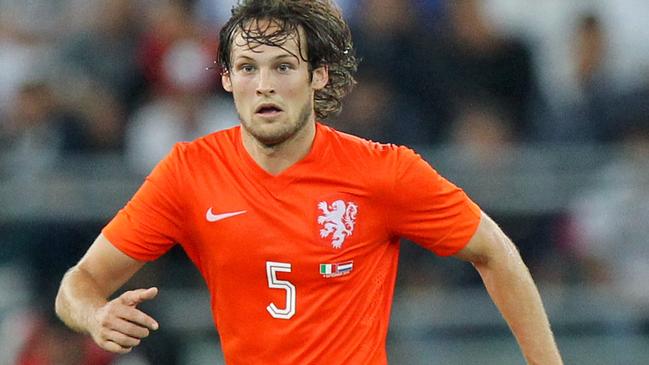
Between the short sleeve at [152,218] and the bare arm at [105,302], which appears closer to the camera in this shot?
the bare arm at [105,302]

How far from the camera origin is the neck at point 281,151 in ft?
17.1

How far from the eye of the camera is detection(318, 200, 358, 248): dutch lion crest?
5.16 m

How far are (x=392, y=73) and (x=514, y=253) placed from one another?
445cm

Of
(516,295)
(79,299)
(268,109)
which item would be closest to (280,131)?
(268,109)

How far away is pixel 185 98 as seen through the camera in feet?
30.9

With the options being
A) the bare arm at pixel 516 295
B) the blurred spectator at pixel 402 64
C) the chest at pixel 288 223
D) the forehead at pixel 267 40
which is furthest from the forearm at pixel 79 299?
the blurred spectator at pixel 402 64

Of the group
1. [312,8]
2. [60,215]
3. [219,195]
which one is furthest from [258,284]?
[60,215]

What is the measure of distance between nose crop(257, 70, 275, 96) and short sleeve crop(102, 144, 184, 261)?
→ 1.57 feet

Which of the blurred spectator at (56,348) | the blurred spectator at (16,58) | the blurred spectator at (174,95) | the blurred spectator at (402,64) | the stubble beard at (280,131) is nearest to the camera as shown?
the stubble beard at (280,131)

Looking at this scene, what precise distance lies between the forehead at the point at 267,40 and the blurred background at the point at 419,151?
12.9 feet

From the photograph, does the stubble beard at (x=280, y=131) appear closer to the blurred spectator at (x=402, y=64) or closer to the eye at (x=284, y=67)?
the eye at (x=284, y=67)

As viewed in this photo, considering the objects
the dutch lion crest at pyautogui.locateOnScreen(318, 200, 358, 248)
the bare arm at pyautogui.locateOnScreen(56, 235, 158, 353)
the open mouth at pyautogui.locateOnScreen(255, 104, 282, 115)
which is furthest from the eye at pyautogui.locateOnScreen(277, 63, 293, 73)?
the bare arm at pyautogui.locateOnScreen(56, 235, 158, 353)

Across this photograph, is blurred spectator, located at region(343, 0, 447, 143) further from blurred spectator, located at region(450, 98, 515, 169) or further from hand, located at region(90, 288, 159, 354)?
hand, located at region(90, 288, 159, 354)

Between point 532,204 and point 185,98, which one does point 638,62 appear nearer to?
point 532,204
